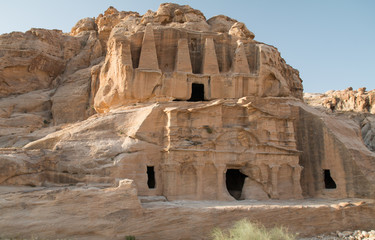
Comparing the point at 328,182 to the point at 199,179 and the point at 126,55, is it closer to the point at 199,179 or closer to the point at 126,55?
the point at 199,179

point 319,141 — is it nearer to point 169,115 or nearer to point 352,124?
point 352,124

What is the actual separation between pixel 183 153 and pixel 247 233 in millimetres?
7078

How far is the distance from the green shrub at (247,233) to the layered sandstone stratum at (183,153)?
779mm

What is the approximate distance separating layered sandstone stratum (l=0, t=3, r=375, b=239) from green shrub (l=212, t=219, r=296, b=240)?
78cm

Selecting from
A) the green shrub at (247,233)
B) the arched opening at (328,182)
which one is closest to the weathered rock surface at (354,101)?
the arched opening at (328,182)

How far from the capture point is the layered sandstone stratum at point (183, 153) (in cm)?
1524

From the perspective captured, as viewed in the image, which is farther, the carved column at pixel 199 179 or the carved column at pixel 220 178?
the carved column at pixel 220 178

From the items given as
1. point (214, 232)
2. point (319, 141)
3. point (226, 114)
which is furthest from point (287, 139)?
point (214, 232)

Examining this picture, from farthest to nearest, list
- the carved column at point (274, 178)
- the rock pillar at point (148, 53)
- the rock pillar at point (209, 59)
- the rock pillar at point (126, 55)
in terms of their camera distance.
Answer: the rock pillar at point (209, 59)
the rock pillar at point (148, 53)
the rock pillar at point (126, 55)
the carved column at point (274, 178)

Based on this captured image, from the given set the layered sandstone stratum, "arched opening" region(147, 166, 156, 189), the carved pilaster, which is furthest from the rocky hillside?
"arched opening" region(147, 166, 156, 189)

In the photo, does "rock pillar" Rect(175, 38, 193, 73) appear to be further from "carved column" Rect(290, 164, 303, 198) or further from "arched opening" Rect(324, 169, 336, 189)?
"arched opening" Rect(324, 169, 336, 189)

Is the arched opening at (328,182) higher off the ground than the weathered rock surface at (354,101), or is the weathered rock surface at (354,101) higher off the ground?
the weathered rock surface at (354,101)

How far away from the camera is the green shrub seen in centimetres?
1427

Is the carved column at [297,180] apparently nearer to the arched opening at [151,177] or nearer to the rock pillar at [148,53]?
the arched opening at [151,177]
